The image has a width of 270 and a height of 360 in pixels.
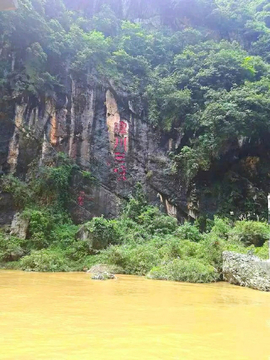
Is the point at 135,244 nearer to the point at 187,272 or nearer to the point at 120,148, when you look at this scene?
the point at 187,272

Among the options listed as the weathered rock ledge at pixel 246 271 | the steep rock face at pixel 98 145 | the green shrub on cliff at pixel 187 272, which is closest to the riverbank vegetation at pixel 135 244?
the green shrub on cliff at pixel 187 272

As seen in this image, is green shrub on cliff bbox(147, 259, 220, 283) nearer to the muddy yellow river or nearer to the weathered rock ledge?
the weathered rock ledge

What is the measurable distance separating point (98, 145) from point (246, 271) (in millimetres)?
11063

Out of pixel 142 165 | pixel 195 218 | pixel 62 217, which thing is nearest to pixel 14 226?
pixel 62 217

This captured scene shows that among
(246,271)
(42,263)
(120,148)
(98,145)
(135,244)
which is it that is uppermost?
(98,145)

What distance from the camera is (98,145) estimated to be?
16.9 metres

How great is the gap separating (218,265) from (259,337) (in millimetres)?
6691

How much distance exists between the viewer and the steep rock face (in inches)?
625

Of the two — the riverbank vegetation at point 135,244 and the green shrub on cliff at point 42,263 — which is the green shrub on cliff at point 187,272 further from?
the green shrub on cliff at point 42,263

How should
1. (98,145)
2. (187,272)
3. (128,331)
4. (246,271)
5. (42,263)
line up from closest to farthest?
(128,331) < (246,271) < (187,272) < (42,263) < (98,145)

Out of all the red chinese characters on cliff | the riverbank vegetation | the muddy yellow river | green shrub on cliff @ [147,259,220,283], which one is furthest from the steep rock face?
the muddy yellow river

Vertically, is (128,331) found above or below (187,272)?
above

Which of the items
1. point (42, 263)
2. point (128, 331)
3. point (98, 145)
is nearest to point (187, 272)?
point (42, 263)

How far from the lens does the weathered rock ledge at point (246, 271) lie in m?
6.89
